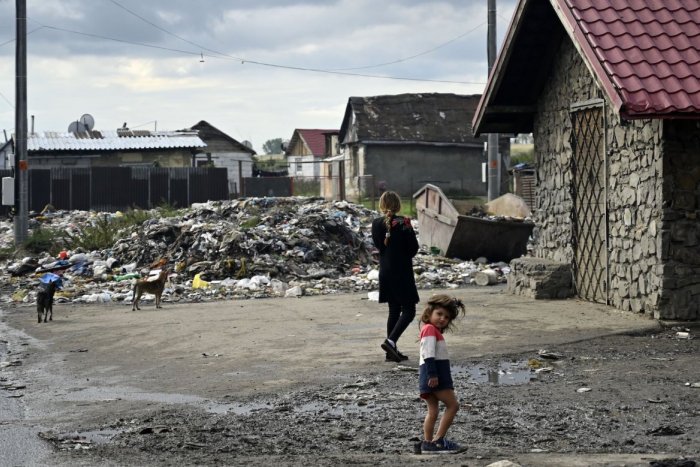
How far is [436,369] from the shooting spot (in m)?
7.44

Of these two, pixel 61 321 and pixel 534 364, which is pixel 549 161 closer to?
pixel 534 364

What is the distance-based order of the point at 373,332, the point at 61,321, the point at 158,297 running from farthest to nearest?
the point at 158,297 < the point at 61,321 < the point at 373,332

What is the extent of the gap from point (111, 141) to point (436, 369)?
4752 cm

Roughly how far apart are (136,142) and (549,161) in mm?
38756

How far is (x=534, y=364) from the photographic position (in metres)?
10.8

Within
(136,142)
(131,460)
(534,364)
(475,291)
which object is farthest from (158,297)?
(136,142)

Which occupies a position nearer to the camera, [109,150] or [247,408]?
[247,408]

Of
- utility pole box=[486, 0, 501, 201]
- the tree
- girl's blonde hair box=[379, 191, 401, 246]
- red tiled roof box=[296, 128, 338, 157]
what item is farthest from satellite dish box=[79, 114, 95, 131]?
the tree

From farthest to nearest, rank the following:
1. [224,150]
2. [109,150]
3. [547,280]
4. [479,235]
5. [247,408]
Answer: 1. [224,150]
2. [109,150]
3. [479,235]
4. [547,280]
5. [247,408]

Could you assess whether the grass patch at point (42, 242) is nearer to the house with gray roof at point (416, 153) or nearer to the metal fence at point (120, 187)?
the metal fence at point (120, 187)

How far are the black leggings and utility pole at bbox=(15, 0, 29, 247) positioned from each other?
59.7 feet

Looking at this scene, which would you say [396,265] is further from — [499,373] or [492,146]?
[492,146]

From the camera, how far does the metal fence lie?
4112 centimetres

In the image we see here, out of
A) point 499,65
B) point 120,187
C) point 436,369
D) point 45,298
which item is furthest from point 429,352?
point 120,187
